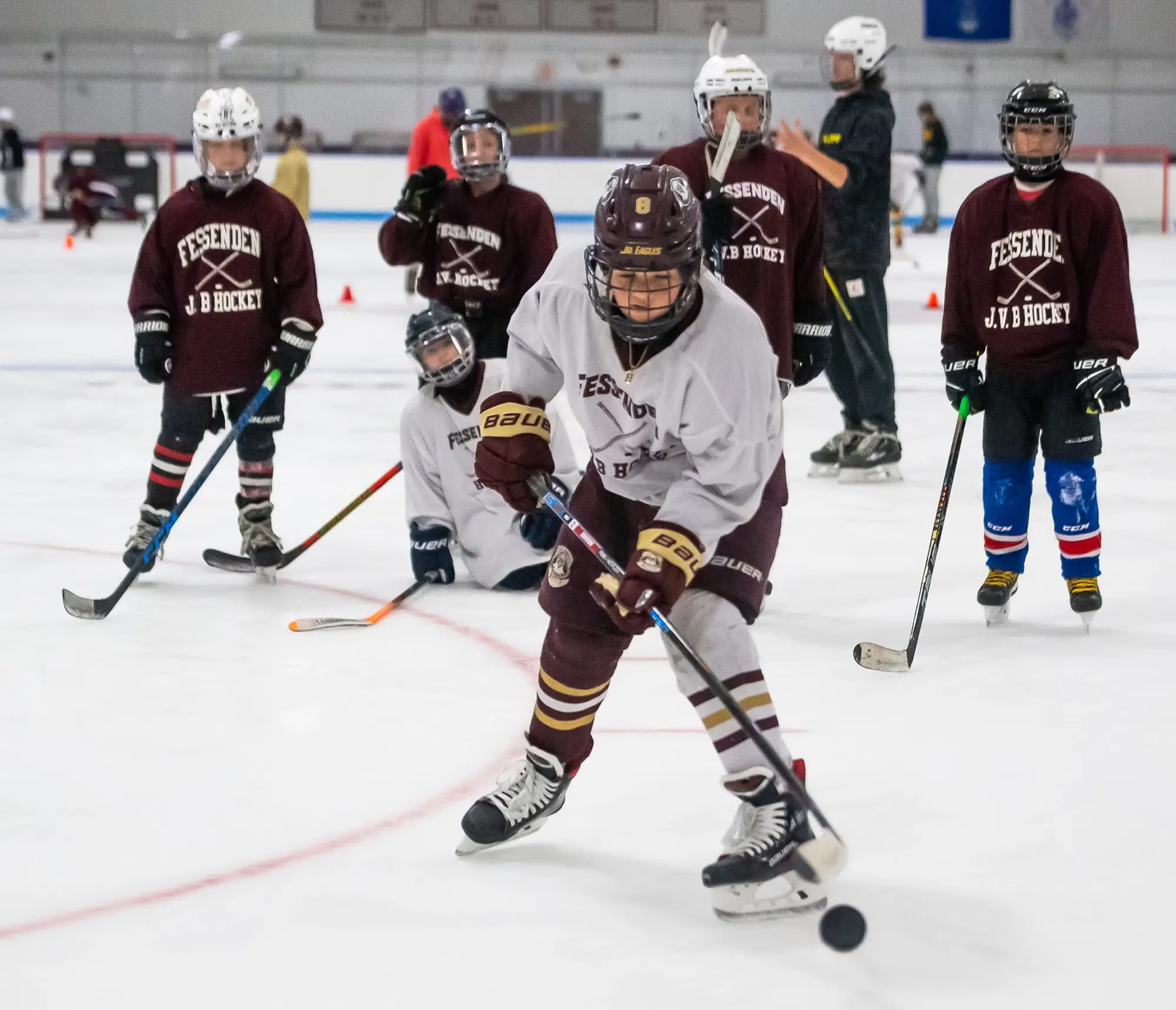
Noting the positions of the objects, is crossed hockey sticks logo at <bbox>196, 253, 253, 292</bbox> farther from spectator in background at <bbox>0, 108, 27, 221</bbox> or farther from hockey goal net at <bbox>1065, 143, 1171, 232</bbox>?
hockey goal net at <bbox>1065, 143, 1171, 232</bbox>

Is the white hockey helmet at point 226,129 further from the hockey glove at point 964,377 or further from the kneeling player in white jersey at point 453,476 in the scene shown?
the hockey glove at point 964,377

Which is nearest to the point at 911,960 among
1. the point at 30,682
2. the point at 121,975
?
the point at 121,975

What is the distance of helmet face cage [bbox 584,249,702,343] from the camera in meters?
2.00

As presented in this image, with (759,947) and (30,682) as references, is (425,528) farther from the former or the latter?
(759,947)

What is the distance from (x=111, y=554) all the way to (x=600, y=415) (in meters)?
2.31

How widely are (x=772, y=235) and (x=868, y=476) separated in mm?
1628

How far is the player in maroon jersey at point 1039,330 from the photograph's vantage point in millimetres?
3297

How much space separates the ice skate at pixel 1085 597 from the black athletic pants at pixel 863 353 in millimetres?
1655

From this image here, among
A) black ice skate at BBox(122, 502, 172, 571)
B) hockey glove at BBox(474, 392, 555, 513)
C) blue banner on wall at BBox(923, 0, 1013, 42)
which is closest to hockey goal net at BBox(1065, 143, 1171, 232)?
blue banner on wall at BBox(923, 0, 1013, 42)

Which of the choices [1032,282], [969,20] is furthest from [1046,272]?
[969,20]

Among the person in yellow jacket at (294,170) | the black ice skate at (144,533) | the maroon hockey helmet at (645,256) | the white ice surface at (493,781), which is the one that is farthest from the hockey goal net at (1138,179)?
the maroon hockey helmet at (645,256)

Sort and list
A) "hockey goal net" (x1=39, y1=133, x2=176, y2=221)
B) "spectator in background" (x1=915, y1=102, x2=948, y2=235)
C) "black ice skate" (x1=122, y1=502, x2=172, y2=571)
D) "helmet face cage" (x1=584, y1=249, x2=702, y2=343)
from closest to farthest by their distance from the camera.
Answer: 1. "helmet face cage" (x1=584, y1=249, x2=702, y2=343)
2. "black ice skate" (x1=122, y1=502, x2=172, y2=571)
3. "spectator in background" (x1=915, y1=102, x2=948, y2=235)
4. "hockey goal net" (x1=39, y1=133, x2=176, y2=221)

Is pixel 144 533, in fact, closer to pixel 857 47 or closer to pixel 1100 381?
pixel 1100 381

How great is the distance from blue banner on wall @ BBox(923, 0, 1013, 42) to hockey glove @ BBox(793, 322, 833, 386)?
55.4ft
